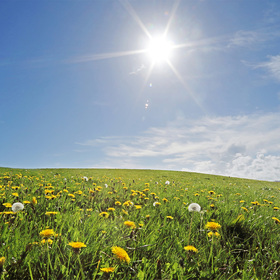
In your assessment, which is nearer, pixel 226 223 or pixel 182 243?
pixel 182 243

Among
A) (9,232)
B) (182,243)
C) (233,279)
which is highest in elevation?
(9,232)

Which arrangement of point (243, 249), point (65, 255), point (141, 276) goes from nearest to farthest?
point (141, 276)
point (65, 255)
point (243, 249)

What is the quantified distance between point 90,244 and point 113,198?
256 cm

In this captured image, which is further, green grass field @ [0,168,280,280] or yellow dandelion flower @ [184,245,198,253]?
yellow dandelion flower @ [184,245,198,253]

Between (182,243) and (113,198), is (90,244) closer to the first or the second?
(182,243)

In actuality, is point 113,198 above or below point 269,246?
above

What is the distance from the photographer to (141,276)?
1829mm

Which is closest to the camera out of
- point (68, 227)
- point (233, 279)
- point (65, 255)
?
point (65, 255)

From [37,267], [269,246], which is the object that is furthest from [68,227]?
[269,246]

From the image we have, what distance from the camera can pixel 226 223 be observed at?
3678 mm

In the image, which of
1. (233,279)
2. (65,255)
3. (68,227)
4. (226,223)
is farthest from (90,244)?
(226,223)

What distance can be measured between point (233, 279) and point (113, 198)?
311 cm

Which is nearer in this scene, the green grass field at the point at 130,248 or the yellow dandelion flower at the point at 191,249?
the green grass field at the point at 130,248

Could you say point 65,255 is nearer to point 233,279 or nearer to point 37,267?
point 37,267
